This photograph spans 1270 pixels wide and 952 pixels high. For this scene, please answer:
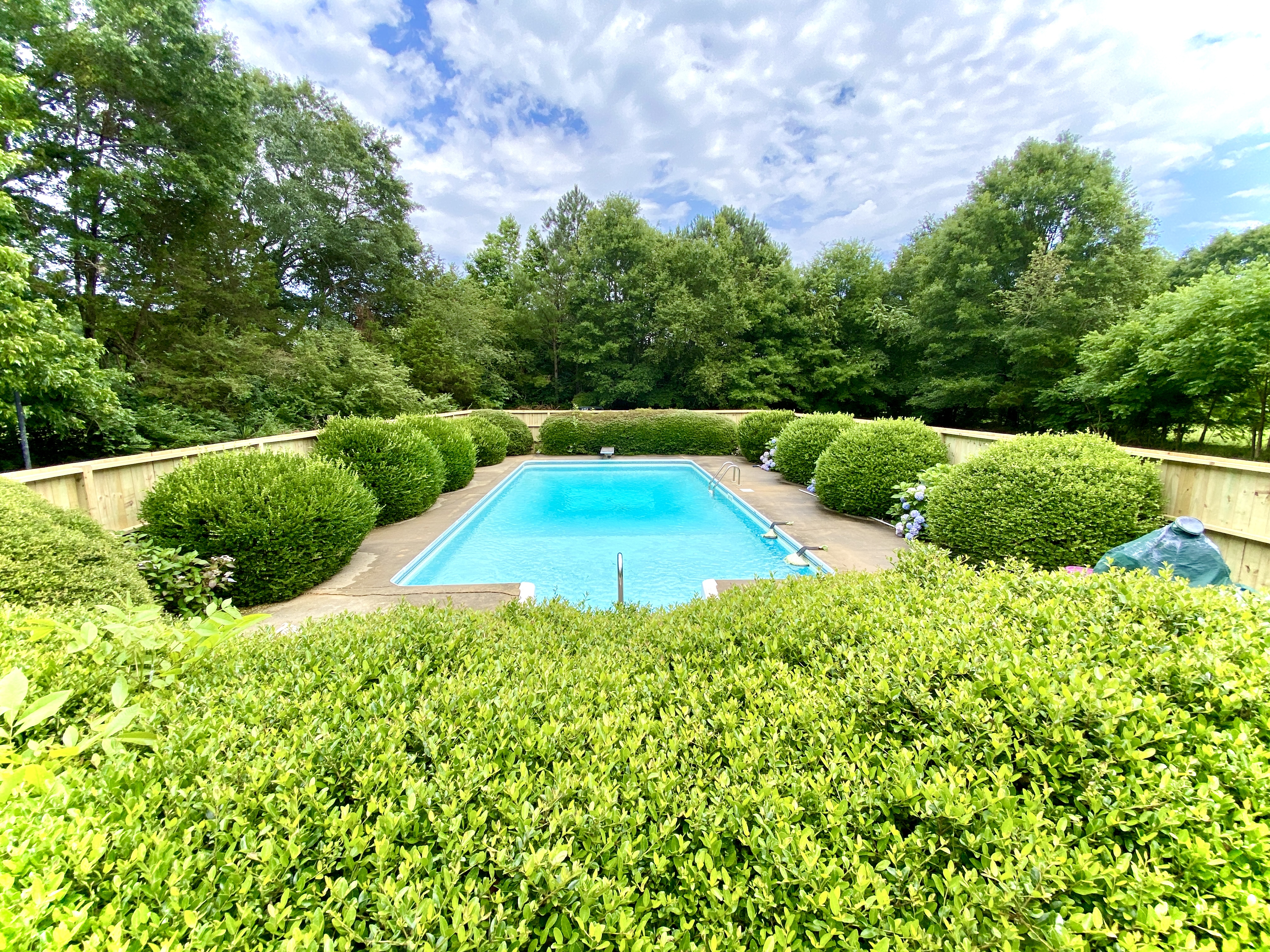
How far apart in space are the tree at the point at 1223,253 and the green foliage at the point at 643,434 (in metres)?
16.1

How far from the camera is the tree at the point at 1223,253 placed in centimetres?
1678

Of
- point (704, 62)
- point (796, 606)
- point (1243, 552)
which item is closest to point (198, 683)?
point (796, 606)

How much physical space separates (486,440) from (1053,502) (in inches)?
429

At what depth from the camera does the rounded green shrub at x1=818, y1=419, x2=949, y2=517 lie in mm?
6711

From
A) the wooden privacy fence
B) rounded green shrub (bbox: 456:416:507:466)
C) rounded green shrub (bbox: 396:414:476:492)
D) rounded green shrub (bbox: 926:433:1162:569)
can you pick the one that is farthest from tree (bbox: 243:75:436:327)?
rounded green shrub (bbox: 926:433:1162:569)

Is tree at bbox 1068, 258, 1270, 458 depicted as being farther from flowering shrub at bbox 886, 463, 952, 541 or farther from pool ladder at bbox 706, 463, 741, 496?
pool ladder at bbox 706, 463, 741, 496

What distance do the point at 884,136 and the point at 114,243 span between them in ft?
67.7

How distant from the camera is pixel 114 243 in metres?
10.4

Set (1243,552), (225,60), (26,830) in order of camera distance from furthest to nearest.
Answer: (225,60)
(1243,552)
(26,830)

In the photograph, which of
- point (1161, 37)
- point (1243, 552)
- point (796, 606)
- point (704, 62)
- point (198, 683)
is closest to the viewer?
point (198, 683)

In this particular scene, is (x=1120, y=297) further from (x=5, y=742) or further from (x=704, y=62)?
(x=5, y=742)

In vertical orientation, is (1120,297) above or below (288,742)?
above

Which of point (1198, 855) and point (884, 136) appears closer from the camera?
point (1198, 855)

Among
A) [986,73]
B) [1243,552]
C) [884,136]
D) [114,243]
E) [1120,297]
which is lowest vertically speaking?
[1243,552]
